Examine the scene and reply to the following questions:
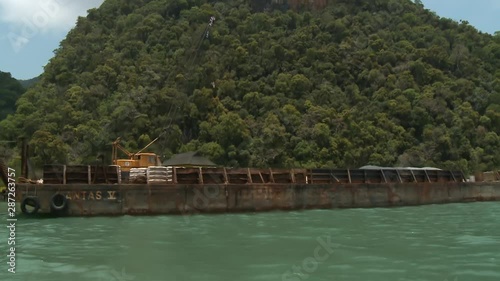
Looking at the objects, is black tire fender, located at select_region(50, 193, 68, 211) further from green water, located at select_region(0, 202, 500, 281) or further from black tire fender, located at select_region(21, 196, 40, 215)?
green water, located at select_region(0, 202, 500, 281)

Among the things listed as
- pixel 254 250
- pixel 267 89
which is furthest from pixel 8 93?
pixel 254 250

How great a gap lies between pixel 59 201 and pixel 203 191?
306 inches

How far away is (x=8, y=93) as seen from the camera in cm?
11131

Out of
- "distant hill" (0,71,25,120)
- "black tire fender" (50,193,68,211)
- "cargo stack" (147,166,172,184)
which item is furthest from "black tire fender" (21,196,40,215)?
"distant hill" (0,71,25,120)

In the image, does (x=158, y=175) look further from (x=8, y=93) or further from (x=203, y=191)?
(x=8, y=93)

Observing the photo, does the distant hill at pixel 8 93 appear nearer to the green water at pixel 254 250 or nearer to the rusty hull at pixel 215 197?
the rusty hull at pixel 215 197

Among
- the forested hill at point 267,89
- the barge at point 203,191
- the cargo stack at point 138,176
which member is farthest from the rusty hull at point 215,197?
the forested hill at point 267,89

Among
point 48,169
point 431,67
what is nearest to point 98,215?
point 48,169

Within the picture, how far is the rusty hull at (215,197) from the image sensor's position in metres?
26.6

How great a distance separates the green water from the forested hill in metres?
46.1

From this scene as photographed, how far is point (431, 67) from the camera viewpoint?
106875 millimetres

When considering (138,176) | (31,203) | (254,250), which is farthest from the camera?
(138,176)

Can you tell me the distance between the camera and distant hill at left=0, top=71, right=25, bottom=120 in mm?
108188

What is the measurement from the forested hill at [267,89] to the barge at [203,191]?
35.1 m
